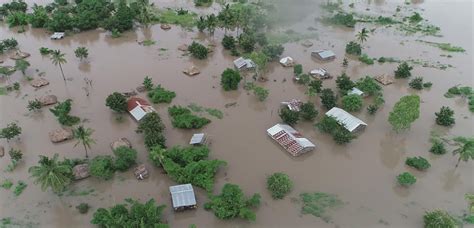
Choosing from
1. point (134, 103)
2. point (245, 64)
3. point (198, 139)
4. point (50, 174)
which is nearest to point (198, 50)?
point (245, 64)

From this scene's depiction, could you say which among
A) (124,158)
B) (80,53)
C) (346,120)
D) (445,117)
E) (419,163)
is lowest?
(419,163)

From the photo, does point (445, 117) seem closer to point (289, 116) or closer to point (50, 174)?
point (289, 116)

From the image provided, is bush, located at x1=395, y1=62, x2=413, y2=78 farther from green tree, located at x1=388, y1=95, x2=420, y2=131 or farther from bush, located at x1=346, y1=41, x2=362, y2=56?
green tree, located at x1=388, y1=95, x2=420, y2=131

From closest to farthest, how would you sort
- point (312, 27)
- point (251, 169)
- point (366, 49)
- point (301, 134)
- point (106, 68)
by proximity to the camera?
point (251, 169)
point (301, 134)
point (106, 68)
point (366, 49)
point (312, 27)

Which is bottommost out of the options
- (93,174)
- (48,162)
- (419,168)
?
(419,168)

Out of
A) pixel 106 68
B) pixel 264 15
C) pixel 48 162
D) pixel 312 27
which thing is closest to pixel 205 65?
pixel 106 68

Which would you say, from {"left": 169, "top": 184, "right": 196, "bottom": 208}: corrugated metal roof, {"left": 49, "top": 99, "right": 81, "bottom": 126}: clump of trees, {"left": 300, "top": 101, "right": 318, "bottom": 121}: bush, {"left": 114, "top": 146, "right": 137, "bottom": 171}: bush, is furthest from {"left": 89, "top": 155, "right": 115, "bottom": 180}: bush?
{"left": 300, "top": 101, "right": 318, "bottom": 121}: bush

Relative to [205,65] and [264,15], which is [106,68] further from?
[264,15]
